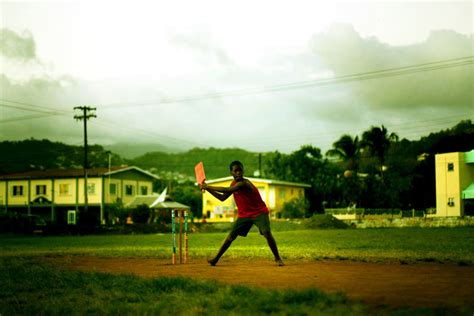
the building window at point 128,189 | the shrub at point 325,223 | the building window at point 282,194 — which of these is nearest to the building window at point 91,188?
the building window at point 128,189

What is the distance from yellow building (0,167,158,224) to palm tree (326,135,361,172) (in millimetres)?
28331

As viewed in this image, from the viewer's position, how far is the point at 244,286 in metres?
8.35

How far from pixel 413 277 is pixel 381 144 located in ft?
197

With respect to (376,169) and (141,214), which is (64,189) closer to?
(141,214)

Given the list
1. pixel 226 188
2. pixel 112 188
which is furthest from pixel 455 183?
pixel 112 188

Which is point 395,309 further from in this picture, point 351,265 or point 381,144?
point 381,144

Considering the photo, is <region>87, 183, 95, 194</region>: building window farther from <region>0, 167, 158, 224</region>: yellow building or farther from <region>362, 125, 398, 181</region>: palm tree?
<region>362, 125, 398, 181</region>: palm tree

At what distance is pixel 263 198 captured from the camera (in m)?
69.4

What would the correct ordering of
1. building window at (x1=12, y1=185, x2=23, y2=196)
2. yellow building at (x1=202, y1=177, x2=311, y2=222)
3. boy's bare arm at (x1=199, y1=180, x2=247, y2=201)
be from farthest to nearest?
building window at (x1=12, y1=185, x2=23, y2=196) → yellow building at (x1=202, y1=177, x2=311, y2=222) → boy's bare arm at (x1=199, y1=180, x2=247, y2=201)

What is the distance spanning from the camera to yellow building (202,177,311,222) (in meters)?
69.9

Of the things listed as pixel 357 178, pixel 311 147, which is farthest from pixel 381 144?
pixel 311 147

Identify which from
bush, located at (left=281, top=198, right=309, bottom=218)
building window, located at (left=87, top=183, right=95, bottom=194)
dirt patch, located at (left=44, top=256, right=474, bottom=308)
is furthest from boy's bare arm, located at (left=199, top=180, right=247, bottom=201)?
building window, located at (left=87, top=183, right=95, bottom=194)

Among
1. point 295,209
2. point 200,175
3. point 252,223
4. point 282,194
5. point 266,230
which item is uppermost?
point 200,175

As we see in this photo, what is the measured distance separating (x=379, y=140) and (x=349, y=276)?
59885mm
